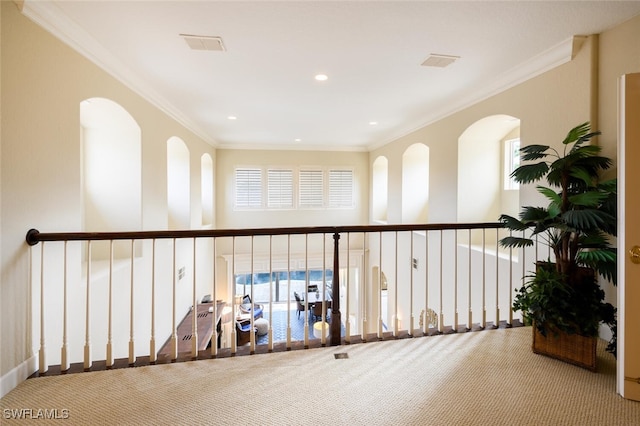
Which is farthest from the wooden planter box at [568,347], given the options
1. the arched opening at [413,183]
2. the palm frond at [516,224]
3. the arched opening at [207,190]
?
the arched opening at [207,190]

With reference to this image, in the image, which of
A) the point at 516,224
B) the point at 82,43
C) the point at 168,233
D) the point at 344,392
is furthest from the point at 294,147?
the point at 344,392

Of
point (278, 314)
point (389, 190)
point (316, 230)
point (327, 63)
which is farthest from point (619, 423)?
point (278, 314)

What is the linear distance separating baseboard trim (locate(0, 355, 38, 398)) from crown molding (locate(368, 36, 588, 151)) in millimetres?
4567

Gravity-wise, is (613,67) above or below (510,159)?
above

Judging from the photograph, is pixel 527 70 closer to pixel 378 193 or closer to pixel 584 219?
→ pixel 584 219

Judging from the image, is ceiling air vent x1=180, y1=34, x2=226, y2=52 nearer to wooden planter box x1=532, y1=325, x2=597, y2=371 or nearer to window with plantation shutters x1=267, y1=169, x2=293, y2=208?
wooden planter box x1=532, y1=325, x2=597, y2=371

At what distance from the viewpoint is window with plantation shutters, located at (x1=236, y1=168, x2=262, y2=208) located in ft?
23.7

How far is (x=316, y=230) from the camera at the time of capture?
2.26 meters

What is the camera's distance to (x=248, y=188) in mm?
7270

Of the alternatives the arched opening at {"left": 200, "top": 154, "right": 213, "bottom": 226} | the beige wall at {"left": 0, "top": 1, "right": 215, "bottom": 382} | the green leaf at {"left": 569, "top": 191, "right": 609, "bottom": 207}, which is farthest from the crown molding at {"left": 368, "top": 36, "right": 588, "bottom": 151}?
the arched opening at {"left": 200, "top": 154, "right": 213, "bottom": 226}

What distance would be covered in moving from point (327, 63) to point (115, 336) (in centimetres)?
348

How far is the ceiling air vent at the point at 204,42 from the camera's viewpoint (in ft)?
7.63

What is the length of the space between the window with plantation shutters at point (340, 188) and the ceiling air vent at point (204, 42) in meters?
5.26

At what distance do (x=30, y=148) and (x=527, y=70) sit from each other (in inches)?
162
